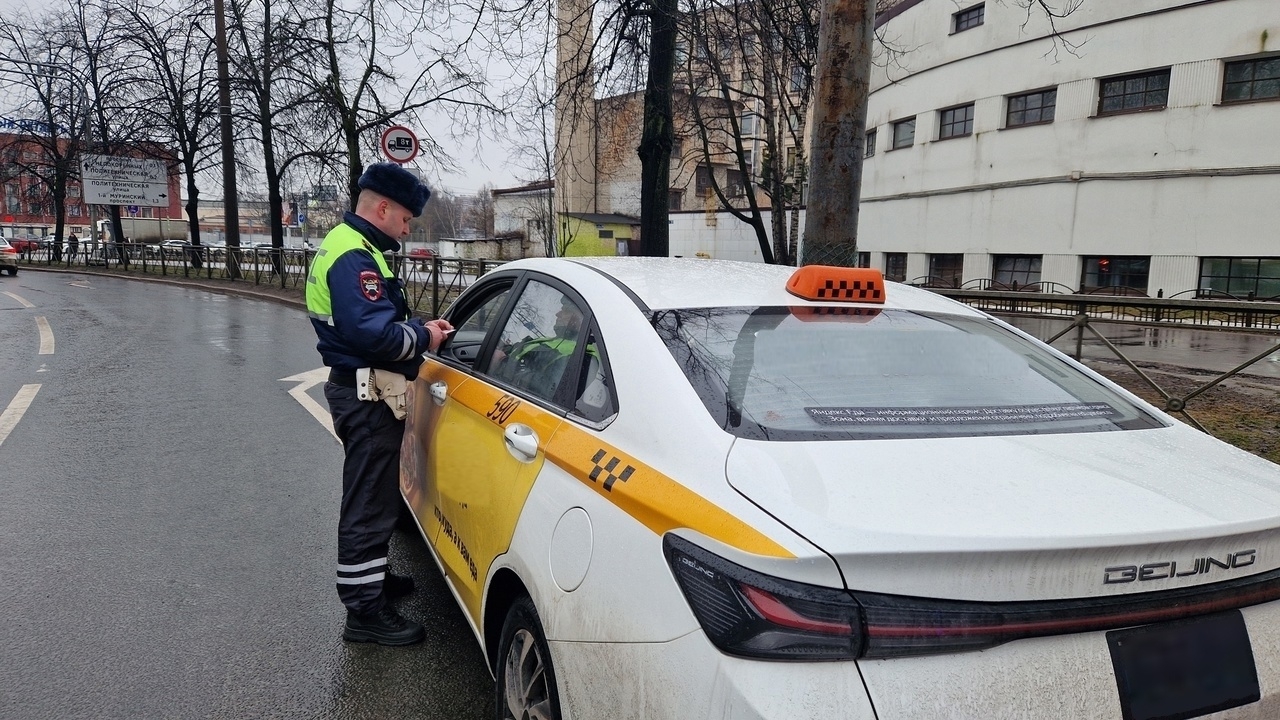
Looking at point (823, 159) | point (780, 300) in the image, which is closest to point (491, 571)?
point (780, 300)

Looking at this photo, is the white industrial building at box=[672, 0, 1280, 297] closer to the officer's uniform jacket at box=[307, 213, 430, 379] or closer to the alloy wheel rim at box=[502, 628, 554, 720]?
the officer's uniform jacket at box=[307, 213, 430, 379]

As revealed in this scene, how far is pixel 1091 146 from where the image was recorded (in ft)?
73.2

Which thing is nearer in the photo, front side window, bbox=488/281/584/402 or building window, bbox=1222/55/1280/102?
front side window, bbox=488/281/584/402

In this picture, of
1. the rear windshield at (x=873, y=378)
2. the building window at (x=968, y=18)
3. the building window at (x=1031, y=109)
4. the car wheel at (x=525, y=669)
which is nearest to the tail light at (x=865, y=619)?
the rear windshield at (x=873, y=378)

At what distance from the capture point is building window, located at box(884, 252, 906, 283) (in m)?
29.7

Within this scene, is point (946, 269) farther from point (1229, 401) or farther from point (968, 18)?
point (1229, 401)

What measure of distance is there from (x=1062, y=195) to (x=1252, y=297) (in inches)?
224

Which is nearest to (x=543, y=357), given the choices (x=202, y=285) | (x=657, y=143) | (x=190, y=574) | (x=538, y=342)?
(x=538, y=342)

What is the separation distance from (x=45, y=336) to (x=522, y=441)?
490 inches

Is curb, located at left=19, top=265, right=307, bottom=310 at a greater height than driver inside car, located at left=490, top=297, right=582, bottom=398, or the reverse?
driver inside car, located at left=490, top=297, right=582, bottom=398

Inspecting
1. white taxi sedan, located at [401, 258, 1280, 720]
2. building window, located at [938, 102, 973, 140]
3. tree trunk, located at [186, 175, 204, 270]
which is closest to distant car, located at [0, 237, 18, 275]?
tree trunk, located at [186, 175, 204, 270]

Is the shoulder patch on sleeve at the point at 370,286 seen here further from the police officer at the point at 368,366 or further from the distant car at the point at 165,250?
the distant car at the point at 165,250

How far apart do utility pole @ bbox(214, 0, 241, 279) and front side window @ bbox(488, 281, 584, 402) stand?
22460 mm

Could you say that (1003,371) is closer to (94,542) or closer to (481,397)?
(481,397)
